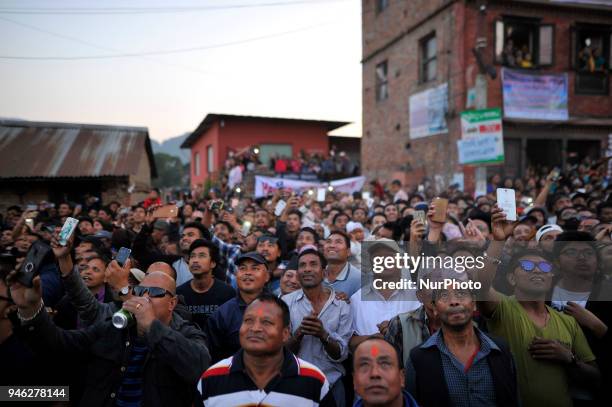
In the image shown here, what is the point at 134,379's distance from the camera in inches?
100

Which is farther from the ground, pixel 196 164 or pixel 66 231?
pixel 196 164

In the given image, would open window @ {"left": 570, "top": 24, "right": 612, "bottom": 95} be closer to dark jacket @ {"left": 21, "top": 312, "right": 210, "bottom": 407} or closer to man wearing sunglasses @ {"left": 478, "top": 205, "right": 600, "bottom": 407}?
man wearing sunglasses @ {"left": 478, "top": 205, "right": 600, "bottom": 407}

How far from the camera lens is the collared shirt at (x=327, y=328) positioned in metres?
3.04

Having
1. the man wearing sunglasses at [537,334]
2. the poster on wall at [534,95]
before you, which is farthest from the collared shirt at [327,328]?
the poster on wall at [534,95]

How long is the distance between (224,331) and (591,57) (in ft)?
53.7

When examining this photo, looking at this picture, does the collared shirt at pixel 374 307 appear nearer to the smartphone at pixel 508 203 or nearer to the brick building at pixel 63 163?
the smartphone at pixel 508 203

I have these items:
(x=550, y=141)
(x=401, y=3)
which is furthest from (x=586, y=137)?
(x=401, y=3)

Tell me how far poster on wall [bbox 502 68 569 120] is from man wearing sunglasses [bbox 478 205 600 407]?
11.9 metres

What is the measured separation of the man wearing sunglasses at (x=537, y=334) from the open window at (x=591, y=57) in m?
14.3

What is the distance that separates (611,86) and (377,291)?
15697 millimetres

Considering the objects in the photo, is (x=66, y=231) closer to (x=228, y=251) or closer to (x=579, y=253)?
(x=228, y=251)

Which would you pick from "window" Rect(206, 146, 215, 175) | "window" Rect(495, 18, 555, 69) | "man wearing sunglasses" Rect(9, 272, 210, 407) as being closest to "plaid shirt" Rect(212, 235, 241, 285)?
"man wearing sunglasses" Rect(9, 272, 210, 407)

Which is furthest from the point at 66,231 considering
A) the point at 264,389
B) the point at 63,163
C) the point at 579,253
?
the point at 63,163

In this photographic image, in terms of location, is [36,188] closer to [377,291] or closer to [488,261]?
[377,291]
